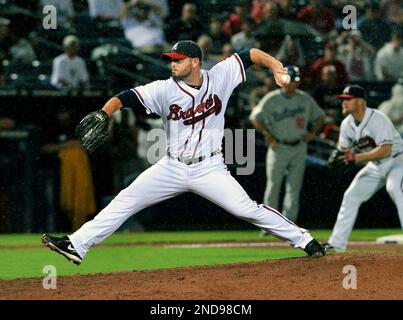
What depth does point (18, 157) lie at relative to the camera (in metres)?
13.4

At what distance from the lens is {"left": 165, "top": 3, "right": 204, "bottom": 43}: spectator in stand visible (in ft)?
49.9

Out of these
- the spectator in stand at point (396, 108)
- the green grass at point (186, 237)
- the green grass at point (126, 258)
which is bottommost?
the green grass at point (126, 258)

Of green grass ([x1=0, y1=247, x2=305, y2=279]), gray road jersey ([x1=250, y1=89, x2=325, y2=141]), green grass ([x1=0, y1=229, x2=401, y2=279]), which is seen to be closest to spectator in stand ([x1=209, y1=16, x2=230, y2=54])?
gray road jersey ([x1=250, y1=89, x2=325, y2=141])

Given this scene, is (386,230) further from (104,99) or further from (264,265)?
(264,265)

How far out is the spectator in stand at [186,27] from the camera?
15203 mm

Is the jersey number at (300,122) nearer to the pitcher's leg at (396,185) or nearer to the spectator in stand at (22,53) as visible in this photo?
the pitcher's leg at (396,185)

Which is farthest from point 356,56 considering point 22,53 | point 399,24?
point 22,53

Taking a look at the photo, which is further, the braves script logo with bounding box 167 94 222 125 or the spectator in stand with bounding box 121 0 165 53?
the spectator in stand with bounding box 121 0 165 53

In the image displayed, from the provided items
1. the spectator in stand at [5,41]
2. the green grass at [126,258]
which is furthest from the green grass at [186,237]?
the spectator in stand at [5,41]

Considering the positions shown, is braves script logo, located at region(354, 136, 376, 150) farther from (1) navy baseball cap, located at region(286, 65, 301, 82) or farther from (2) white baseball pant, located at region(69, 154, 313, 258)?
(2) white baseball pant, located at region(69, 154, 313, 258)

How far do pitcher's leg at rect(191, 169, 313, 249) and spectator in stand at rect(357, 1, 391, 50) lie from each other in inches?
376

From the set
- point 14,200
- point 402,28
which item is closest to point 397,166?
point 14,200

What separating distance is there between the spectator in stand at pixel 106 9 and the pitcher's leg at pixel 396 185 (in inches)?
289

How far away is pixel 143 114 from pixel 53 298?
786cm
